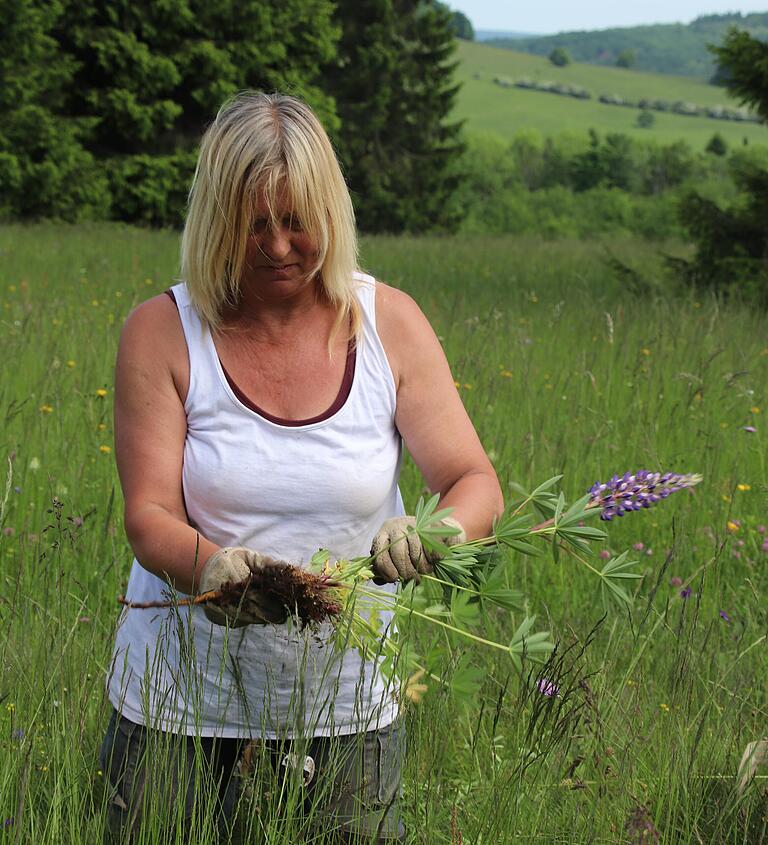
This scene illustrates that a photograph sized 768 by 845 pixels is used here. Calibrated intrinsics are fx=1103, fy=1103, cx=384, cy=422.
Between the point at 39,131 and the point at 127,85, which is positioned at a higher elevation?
the point at 127,85

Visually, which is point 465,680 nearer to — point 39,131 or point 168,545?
point 168,545

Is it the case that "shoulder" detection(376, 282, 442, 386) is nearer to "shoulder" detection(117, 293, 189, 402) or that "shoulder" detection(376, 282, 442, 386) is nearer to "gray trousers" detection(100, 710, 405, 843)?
"shoulder" detection(117, 293, 189, 402)

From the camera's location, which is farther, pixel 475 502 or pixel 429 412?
pixel 429 412

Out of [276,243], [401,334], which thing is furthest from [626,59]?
[276,243]

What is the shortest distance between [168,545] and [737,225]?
8.89 metres

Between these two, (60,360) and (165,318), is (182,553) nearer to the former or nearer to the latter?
(165,318)

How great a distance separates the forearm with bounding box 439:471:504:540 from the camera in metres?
1.88

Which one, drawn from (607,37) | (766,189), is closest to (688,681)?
(766,189)

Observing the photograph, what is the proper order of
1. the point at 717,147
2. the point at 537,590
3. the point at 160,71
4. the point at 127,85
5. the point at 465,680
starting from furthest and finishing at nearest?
the point at 717,147, the point at 127,85, the point at 160,71, the point at 537,590, the point at 465,680

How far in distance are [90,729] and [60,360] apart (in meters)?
2.92

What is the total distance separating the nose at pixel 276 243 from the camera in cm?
199

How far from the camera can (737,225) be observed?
384 inches

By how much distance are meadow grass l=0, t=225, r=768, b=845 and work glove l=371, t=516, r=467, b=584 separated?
216 mm

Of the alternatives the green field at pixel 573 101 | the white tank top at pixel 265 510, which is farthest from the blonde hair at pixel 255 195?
the green field at pixel 573 101
